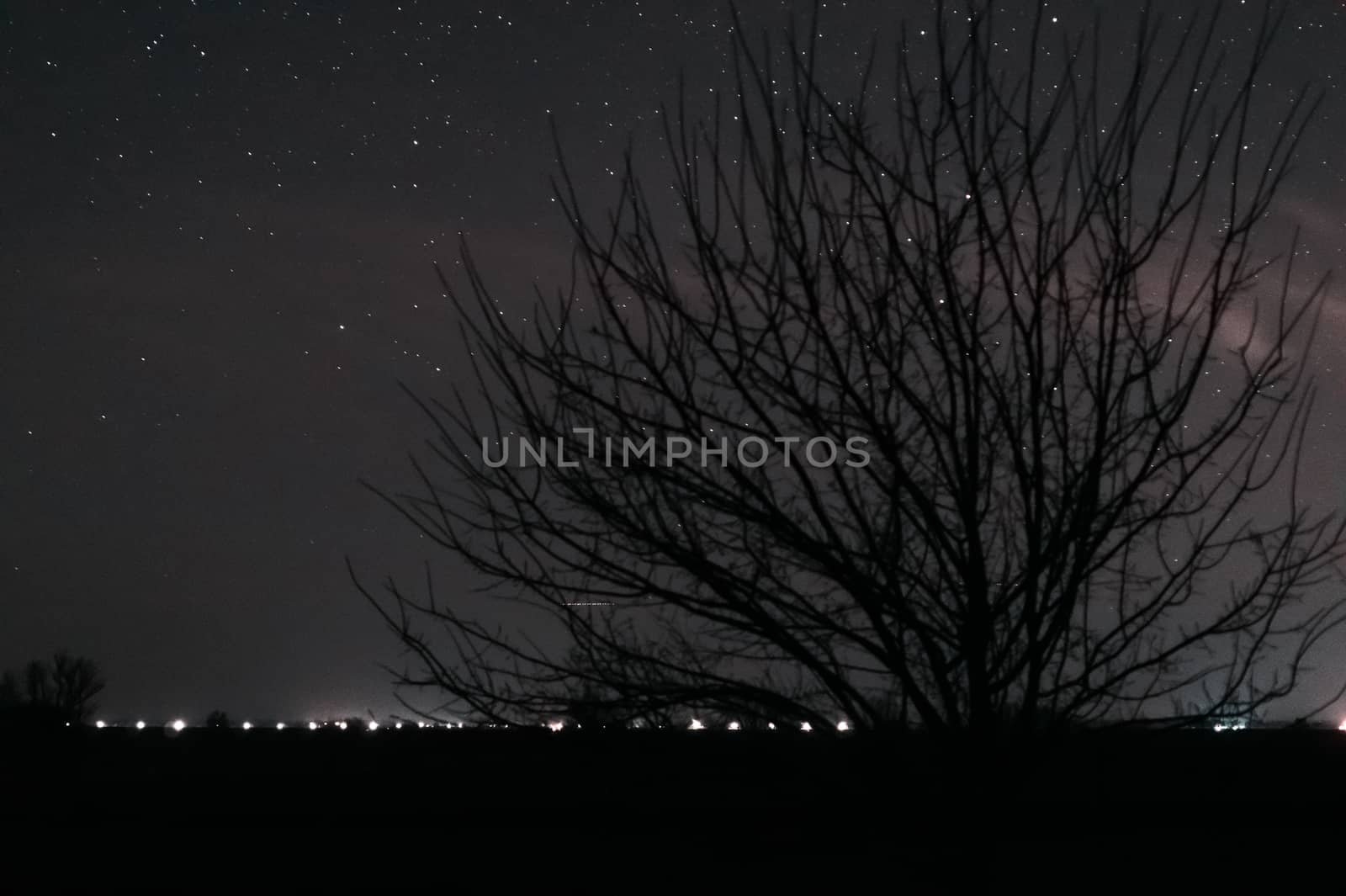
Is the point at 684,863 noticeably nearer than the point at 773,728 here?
No

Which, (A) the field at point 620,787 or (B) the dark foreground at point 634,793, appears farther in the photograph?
(B) the dark foreground at point 634,793

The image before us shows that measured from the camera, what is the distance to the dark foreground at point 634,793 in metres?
6.10

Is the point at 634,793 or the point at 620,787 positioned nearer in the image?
the point at 620,787

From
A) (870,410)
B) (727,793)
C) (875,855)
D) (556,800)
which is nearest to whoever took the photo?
(870,410)

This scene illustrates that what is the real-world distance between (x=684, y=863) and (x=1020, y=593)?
5.01 m

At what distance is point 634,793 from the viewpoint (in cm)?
744

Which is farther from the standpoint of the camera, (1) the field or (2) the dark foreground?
(2) the dark foreground

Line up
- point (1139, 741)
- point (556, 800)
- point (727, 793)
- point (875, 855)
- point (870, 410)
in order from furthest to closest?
1. point (556, 800)
2. point (727, 793)
3. point (875, 855)
4. point (1139, 741)
5. point (870, 410)

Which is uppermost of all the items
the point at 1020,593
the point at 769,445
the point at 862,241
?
the point at 862,241

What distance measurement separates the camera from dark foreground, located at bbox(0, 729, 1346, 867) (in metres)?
6.10

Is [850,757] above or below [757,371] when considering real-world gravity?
below

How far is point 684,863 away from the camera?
803cm

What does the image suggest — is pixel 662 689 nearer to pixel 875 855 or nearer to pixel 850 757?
pixel 850 757

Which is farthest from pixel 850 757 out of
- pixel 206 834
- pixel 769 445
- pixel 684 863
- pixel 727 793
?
pixel 206 834
